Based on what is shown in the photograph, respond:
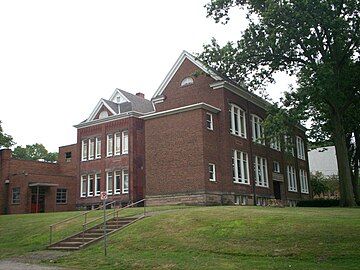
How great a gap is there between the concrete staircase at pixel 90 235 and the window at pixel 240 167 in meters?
13.2

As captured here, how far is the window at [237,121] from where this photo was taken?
1409 inches

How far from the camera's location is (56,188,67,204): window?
4341cm

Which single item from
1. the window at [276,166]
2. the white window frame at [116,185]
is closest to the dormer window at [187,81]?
the white window frame at [116,185]

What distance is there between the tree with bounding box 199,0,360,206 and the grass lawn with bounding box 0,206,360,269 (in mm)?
10120

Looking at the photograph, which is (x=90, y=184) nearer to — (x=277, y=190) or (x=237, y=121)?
(x=237, y=121)

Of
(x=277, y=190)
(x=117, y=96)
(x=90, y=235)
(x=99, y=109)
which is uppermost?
(x=117, y=96)

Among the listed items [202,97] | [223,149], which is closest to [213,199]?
[223,149]

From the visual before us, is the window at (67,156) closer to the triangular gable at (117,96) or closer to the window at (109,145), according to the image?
the triangular gable at (117,96)

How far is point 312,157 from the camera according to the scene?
8038 cm

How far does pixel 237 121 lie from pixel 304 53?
31.4ft

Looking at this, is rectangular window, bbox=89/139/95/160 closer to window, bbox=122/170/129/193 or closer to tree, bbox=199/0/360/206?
window, bbox=122/170/129/193

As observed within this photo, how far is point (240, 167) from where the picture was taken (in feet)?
118

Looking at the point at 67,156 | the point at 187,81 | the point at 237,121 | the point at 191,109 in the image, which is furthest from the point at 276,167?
the point at 67,156

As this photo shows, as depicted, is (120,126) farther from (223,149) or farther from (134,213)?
(134,213)
